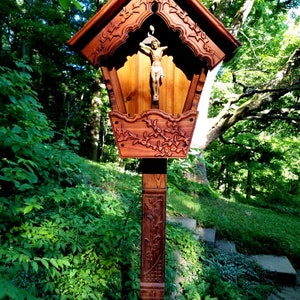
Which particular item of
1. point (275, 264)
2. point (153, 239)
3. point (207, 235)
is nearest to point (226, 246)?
point (207, 235)

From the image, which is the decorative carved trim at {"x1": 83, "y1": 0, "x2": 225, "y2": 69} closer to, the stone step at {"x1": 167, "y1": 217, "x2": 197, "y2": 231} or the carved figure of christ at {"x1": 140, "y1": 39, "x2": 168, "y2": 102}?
the carved figure of christ at {"x1": 140, "y1": 39, "x2": 168, "y2": 102}

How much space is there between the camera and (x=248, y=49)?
392 inches

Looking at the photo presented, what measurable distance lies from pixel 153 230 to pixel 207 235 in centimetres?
374

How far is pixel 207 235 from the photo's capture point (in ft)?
16.9

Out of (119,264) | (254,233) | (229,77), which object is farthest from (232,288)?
(229,77)

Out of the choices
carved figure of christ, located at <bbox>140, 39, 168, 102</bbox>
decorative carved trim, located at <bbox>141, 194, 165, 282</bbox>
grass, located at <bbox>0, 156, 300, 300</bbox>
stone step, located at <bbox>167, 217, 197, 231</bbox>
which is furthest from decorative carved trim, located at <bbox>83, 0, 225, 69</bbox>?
stone step, located at <bbox>167, 217, 197, 231</bbox>

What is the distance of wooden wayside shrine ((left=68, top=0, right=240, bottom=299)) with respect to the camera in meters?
1.55

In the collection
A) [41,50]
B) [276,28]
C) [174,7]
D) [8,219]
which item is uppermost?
[276,28]

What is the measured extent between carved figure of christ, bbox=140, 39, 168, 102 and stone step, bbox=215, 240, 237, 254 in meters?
4.08

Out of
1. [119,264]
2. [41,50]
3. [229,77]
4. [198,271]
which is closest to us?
[119,264]

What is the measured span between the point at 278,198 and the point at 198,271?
10583 millimetres

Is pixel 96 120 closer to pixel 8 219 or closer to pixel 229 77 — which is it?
pixel 229 77

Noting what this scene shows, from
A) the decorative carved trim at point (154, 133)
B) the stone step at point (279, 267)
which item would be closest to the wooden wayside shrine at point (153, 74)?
the decorative carved trim at point (154, 133)

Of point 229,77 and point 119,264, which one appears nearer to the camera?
point 119,264
